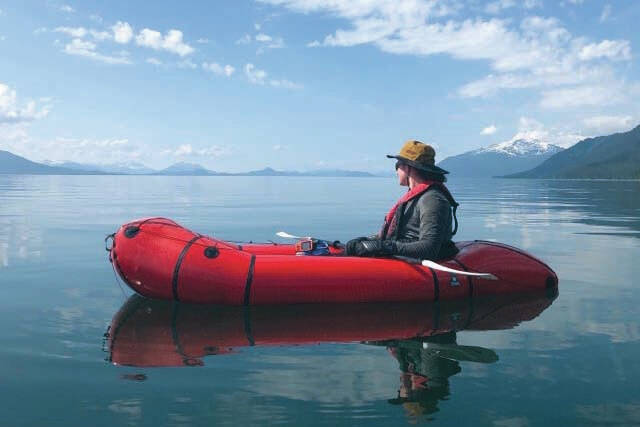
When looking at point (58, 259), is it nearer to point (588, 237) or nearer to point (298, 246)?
point (298, 246)

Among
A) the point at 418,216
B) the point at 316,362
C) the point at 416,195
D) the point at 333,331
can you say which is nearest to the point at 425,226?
the point at 418,216

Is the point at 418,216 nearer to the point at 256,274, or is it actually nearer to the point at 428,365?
the point at 256,274

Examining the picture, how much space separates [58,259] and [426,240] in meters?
8.76

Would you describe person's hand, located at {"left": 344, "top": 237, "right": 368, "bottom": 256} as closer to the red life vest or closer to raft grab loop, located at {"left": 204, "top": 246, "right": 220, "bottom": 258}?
the red life vest

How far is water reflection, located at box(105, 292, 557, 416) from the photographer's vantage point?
17.5 feet

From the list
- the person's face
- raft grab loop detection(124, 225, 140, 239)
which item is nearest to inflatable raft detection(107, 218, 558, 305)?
raft grab loop detection(124, 225, 140, 239)

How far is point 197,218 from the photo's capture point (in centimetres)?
2306

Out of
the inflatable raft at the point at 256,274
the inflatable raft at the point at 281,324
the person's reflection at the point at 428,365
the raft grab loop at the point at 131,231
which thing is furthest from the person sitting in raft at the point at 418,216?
the raft grab loop at the point at 131,231

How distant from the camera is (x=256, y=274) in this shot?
25.4 feet

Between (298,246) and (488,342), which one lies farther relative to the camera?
(298,246)

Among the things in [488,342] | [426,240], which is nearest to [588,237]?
[426,240]

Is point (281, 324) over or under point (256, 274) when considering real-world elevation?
under

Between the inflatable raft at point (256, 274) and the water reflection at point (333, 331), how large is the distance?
0.22m

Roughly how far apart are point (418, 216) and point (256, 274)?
280 cm
